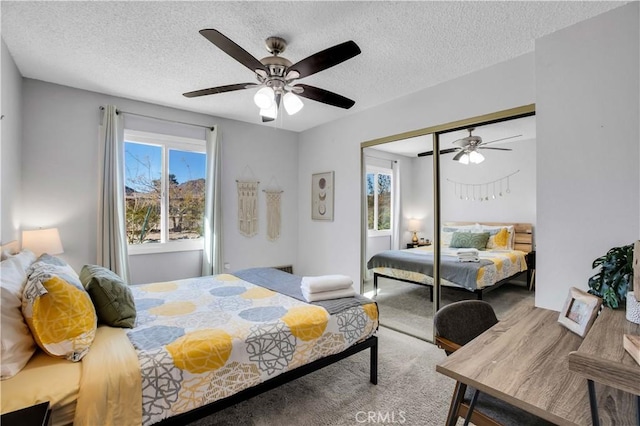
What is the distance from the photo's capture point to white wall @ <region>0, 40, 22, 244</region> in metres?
2.26

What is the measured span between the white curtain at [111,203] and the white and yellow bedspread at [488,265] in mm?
3202

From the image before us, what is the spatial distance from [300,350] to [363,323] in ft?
1.87

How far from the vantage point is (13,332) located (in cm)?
124

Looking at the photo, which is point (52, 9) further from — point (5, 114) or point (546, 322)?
point (546, 322)

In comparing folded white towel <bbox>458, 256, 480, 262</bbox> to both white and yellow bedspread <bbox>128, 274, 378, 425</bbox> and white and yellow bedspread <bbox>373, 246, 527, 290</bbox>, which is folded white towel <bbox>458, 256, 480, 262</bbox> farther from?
white and yellow bedspread <bbox>128, 274, 378, 425</bbox>

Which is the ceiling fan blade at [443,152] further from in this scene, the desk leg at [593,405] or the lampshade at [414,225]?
the desk leg at [593,405]

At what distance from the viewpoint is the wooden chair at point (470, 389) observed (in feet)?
3.94

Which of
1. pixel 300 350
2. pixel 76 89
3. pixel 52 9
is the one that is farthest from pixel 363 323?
pixel 76 89

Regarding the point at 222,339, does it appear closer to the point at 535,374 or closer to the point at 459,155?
the point at 535,374

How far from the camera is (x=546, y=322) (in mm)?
1499

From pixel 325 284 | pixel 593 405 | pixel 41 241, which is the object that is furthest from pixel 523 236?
pixel 41 241

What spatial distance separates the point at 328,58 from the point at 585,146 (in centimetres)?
185

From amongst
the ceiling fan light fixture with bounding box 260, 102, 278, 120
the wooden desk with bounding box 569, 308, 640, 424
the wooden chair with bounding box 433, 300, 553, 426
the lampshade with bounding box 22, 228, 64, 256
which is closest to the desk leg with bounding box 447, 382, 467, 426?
the wooden chair with bounding box 433, 300, 553, 426

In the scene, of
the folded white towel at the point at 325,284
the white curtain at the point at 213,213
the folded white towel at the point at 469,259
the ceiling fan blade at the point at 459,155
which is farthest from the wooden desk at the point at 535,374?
the white curtain at the point at 213,213
